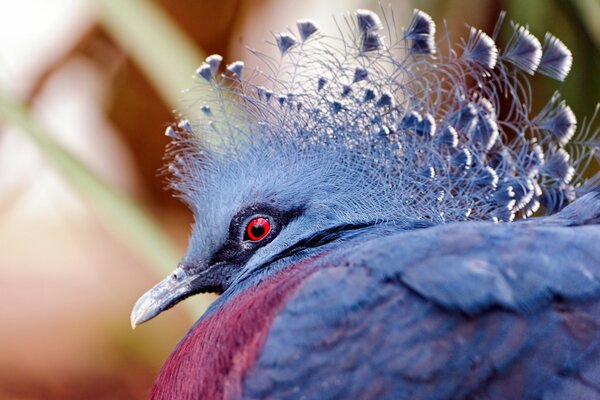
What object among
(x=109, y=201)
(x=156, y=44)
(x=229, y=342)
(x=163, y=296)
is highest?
(x=156, y=44)

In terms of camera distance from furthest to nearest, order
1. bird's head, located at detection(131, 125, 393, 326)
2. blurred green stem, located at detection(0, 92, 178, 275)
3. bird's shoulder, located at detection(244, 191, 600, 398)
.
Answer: blurred green stem, located at detection(0, 92, 178, 275), bird's head, located at detection(131, 125, 393, 326), bird's shoulder, located at detection(244, 191, 600, 398)

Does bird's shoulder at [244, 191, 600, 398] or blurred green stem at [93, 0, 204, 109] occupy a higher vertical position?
blurred green stem at [93, 0, 204, 109]

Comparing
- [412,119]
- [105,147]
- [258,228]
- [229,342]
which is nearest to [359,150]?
[412,119]

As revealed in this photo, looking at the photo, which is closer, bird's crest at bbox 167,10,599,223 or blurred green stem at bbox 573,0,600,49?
bird's crest at bbox 167,10,599,223

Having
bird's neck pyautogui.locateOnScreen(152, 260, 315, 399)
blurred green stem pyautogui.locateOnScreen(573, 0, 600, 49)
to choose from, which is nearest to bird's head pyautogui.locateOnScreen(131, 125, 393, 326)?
bird's neck pyautogui.locateOnScreen(152, 260, 315, 399)

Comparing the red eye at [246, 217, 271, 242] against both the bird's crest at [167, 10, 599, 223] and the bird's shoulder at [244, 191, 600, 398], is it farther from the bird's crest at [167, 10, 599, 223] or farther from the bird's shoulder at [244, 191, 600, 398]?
the bird's shoulder at [244, 191, 600, 398]

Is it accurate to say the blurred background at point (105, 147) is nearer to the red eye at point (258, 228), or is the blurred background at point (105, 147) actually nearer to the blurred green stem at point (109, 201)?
the blurred green stem at point (109, 201)

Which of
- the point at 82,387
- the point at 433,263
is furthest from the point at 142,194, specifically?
the point at 433,263

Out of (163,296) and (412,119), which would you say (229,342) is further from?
(412,119)
